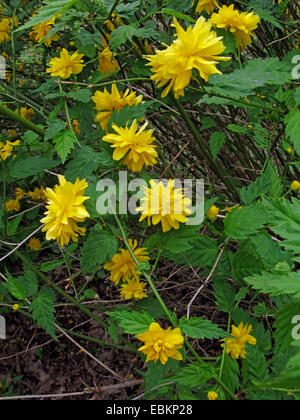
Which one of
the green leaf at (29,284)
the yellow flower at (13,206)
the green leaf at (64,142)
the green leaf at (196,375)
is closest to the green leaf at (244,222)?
the green leaf at (196,375)

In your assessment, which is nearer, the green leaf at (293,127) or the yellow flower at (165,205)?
the yellow flower at (165,205)

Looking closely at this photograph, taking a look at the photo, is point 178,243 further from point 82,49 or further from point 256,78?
point 82,49

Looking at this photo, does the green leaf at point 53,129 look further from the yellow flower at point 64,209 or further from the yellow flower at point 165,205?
the yellow flower at point 165,205

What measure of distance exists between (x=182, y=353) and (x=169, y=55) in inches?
32.1

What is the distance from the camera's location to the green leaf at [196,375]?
0.85m

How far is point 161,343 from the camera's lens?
2.82 feet

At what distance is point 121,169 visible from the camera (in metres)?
1.11

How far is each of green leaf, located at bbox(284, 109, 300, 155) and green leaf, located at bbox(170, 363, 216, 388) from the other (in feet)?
2.24

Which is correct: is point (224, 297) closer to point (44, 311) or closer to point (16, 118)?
point (44, 311)

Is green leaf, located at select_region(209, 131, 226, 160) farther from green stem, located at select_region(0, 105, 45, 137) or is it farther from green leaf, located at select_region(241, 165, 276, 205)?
green stem, located at select_region(0, 105, 45, 137)

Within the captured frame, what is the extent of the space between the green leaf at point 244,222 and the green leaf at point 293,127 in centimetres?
25

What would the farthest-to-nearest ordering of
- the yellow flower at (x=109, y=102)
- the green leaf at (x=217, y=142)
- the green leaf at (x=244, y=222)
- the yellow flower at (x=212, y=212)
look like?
the green leaf at (x=217, y=142) → the yellow flower at (x=109, y=102) → the yellow flower at (x=212, y=212) → the green leaf at (x=244, y=222)

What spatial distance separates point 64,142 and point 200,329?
73 centimetres

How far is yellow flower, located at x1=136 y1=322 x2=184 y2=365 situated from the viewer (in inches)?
33.6
